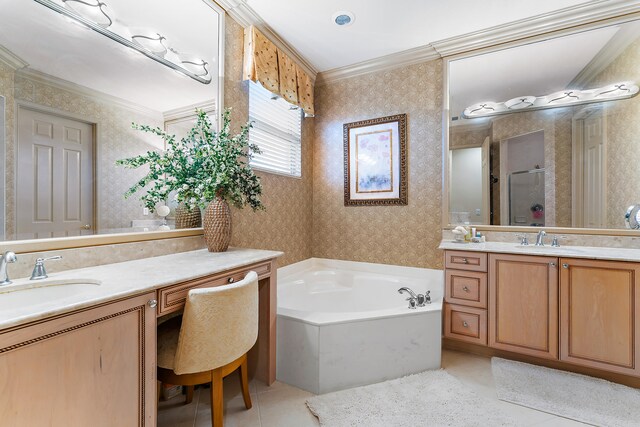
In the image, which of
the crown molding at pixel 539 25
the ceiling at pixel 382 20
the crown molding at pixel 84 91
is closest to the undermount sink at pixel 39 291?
the crown molding at pixel 84 91

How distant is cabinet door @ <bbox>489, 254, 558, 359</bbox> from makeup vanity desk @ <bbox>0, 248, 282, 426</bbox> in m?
1.93

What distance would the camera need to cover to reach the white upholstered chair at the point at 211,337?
1230mm

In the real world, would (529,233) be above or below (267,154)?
below

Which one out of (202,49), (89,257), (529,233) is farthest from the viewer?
(529,233)

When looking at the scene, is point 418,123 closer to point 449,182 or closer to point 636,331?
point 449,182

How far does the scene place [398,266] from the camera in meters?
2.86

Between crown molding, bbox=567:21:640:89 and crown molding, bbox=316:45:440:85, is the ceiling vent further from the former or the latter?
crown molding, bbox=567:21:640:89

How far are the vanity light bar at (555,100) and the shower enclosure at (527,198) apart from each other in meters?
0.55

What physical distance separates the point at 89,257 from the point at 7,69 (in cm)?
84

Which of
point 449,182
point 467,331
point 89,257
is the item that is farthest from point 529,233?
point 89,257

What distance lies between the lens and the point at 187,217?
188cm

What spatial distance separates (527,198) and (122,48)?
307 centimetres

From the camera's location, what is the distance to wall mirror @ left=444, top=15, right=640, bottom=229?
6.98 feet

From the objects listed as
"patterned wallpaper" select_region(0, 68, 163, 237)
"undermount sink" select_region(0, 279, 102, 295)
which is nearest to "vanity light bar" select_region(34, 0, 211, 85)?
"patterned wallpaper" select_region(0, 68, 163, 237)
